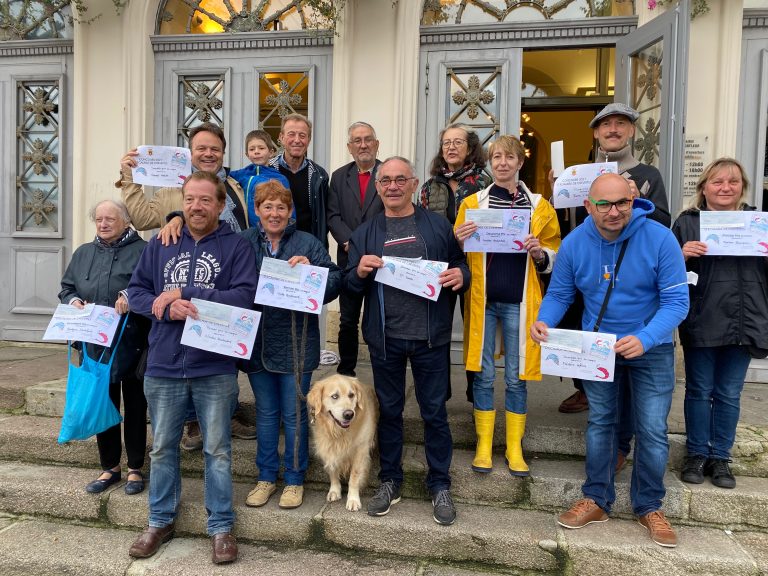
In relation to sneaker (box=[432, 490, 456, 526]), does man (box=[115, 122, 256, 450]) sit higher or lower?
higher

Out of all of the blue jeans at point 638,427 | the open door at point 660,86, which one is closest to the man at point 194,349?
the blue jeans at point 638,427

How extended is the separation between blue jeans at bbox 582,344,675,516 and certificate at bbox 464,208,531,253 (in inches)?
35.0

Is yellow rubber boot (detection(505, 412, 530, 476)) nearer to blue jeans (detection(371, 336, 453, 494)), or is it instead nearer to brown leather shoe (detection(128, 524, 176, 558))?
blue jeans (detection(371, 336, 453, 494))

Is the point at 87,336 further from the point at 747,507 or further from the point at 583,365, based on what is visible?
the point at 747,507

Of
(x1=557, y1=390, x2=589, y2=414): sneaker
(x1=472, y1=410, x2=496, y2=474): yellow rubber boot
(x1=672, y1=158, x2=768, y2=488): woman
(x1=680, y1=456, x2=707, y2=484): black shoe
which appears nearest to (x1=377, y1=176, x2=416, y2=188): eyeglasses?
(x1=472, y1=410, x2=496, y2=474): yellow rubber boot

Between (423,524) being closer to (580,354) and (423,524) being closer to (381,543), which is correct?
(381,543)

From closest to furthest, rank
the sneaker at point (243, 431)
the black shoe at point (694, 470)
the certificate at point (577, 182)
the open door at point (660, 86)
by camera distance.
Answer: the certificate at point (577, 182), the black shoe at point (694, 470), the sneaker at point (243, 431), the open door at point (660, 86)

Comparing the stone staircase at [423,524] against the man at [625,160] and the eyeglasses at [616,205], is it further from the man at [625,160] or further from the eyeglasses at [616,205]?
the eyeglasses at [616,205]

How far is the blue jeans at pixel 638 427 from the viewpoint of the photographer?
124 inches

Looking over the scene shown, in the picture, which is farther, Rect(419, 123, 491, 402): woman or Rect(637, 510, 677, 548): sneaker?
Rect(419, 123, 491, 402): woman

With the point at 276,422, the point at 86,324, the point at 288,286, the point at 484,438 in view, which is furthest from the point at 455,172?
the point at 86,324

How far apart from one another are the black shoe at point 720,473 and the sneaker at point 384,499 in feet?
6.55

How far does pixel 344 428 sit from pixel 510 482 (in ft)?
3.73

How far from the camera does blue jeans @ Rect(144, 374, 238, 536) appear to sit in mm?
3152
